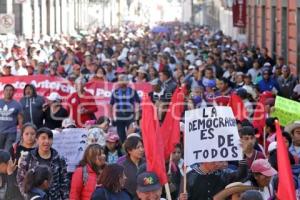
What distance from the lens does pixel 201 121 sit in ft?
34.7

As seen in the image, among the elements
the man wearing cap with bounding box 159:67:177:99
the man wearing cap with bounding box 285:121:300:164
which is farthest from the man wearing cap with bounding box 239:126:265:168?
the man wearing cap with bounding box 159:67:177:99

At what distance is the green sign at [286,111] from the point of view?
13642 mm

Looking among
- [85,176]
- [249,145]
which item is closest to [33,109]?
[249,145]

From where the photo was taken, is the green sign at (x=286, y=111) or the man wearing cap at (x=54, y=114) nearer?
the green sign at (x=286, y=111)

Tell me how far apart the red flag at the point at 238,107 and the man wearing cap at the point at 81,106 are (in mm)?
2765

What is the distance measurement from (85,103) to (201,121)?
7249 millimetres

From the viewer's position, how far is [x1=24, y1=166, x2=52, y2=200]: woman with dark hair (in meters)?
8.81

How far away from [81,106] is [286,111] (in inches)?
183

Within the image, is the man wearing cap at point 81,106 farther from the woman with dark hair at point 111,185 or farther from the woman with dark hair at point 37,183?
the woman with dark hair at point 111,185

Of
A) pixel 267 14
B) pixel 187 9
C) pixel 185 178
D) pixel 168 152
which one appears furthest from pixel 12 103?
pixel 187 9

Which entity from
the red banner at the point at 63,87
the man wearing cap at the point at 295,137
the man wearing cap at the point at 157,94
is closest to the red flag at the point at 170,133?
the man wearing cap at the point at 295,137

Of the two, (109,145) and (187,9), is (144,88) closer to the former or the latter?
(109,145)

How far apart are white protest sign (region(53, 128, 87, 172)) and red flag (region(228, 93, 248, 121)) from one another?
2536 millimetres

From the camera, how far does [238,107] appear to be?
1502 centimetres
